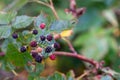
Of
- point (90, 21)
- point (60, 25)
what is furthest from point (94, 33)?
point (60, 25)

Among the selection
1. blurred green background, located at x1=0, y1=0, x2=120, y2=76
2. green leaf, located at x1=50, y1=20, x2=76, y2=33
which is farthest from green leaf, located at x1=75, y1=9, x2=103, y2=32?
green leaf, located at x1=50, y1=20, x2=76, y2=33

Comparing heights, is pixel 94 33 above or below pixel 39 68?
below

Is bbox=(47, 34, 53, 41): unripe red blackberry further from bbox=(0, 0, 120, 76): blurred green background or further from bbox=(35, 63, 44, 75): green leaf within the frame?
bbox=(0, 0, 120, 76): blurred green background

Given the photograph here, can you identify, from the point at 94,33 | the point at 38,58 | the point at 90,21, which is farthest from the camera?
the point at 90,21

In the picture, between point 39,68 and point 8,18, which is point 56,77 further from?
point 8,18

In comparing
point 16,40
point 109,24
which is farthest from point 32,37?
point 109,24
